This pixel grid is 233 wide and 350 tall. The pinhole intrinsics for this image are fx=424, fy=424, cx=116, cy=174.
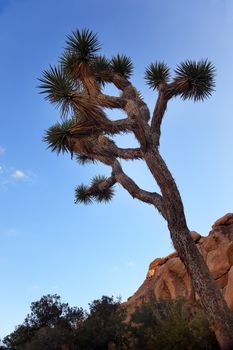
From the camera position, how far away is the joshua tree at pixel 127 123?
9.15 meters

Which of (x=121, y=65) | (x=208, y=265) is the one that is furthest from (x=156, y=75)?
(x=208, y=265)

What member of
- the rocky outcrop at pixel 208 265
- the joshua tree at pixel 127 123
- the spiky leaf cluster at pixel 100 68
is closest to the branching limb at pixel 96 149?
the joshua tree at pixel 127 123

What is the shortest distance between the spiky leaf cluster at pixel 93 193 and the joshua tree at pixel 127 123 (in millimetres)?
1934

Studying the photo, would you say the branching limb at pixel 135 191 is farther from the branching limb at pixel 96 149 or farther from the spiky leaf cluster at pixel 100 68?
the spiky leaf cluster at pixel 100 68

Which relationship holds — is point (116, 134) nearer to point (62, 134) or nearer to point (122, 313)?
point (62, 134)

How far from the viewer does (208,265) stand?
22234mm

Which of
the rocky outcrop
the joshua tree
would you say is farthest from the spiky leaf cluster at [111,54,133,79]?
the rocky outcrop

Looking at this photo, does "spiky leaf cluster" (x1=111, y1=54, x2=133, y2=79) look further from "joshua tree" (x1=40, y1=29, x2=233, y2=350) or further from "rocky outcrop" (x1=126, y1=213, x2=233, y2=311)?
"rocky outcrop" (x1=126, y1=213, x2=233, y2=311)

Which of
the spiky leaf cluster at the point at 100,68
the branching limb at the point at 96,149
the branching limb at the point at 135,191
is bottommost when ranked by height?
the branching limb at the point at 135,191

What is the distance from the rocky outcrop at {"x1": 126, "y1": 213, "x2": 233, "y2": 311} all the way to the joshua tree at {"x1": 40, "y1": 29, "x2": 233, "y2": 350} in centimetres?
1129

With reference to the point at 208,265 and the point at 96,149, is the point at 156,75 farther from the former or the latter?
the point at 208,265

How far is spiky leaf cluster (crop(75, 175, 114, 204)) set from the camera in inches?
587

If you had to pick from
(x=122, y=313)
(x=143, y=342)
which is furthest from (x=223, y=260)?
(x=143, y=342)

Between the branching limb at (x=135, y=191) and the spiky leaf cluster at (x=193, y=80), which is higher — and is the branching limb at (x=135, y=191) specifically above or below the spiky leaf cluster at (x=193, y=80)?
below
